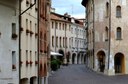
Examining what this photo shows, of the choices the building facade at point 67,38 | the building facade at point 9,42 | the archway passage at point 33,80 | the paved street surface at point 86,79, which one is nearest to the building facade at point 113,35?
the paved street surface at point 86,79

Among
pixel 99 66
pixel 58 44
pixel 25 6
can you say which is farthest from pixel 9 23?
pixel 58 44

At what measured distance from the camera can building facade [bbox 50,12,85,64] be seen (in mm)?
120000

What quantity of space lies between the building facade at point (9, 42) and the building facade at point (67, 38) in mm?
85347

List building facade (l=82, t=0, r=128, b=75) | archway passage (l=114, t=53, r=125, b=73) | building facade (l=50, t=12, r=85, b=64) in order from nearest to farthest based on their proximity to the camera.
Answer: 1. building facade (l=82, t=0, r=128, b=75)
2. archway passage (l=114, t=53, r=125, b=73)
3. building facade (l=50, t=12, r=85, b=64)

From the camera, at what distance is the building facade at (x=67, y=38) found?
120000 mm

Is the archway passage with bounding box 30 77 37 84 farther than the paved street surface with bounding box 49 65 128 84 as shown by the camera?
No

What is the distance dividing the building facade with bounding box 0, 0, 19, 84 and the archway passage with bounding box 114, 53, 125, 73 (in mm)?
41440

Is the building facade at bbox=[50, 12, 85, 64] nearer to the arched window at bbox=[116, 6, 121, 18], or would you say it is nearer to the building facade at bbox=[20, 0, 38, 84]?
the arched window at bbox=[116, 6, 121, 18]

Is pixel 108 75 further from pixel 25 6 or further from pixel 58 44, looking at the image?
pixel 58 44

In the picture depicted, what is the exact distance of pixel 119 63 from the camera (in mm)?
70938

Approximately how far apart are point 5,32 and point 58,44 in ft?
314

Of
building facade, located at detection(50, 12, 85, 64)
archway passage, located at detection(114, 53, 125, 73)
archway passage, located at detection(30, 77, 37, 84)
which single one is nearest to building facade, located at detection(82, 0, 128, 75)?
archway passage, located at detection(114, 53, 125, 73)

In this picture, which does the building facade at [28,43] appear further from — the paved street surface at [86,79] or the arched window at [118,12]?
the arched window at [118,12]

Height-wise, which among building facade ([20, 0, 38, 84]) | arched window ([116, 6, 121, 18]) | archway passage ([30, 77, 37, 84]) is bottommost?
archway passage ([30, 77, 37, 84])
